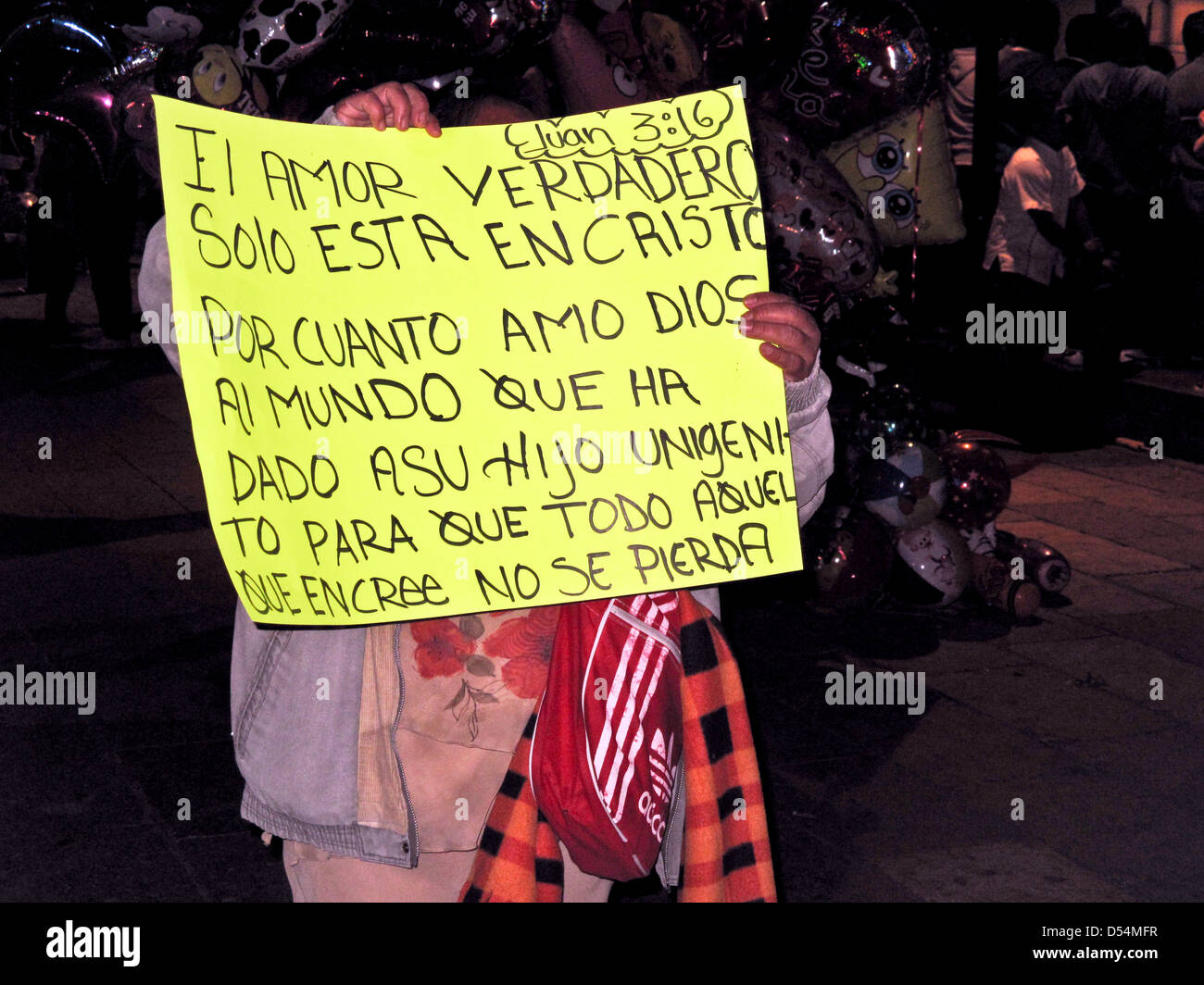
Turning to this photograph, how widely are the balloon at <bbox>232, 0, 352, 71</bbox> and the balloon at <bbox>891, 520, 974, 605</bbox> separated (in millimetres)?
2967

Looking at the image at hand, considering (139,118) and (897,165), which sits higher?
(139,118)

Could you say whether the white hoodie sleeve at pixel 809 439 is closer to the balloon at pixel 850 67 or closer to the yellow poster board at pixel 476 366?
the yellow poster board at pixel 476 366

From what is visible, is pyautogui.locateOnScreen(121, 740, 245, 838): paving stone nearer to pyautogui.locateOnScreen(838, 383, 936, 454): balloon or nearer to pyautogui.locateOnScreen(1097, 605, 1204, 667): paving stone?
pyautogui.locateOnScreen(838, 383, 936, 454): balloon

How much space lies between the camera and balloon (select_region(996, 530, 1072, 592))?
586 centimetres

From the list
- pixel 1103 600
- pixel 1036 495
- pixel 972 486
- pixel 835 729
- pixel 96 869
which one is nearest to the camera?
pixel 96 869

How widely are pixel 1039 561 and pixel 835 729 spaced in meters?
1.54

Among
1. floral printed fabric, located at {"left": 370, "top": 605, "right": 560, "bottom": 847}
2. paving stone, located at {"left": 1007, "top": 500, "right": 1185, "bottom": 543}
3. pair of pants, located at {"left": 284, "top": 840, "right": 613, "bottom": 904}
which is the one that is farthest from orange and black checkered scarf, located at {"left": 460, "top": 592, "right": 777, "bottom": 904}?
paving stone, located at {"left": 1007, "top": 500, "right": 1185, "bottom": 543}

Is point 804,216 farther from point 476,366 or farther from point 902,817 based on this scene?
point 476,366

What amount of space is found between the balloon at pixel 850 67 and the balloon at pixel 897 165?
0.42 feet

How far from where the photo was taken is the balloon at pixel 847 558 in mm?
5695

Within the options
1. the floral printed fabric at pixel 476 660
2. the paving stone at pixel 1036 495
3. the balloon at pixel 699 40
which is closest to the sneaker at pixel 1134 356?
the paving stone at pixel 1036 495

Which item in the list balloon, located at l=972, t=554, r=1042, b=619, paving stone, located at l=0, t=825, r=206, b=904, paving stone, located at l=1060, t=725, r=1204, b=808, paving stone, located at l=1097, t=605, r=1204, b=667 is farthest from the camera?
balloon, located at l=972, t=554, r=1042, b=619

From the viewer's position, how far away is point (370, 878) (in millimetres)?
2164

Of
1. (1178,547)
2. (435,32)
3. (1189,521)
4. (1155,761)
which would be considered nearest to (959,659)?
(1155,761)
